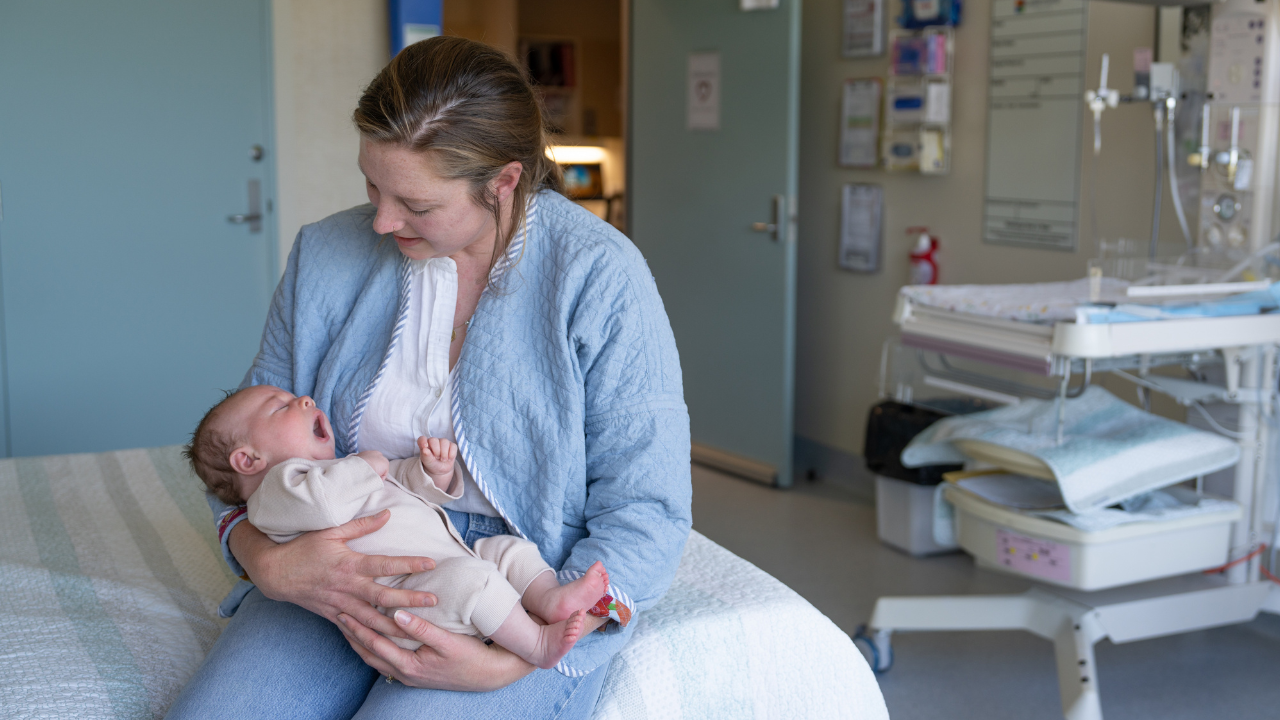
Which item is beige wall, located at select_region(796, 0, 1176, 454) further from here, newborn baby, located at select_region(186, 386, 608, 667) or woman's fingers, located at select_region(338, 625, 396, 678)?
woman's fingers, located at select_region(338, 625, 396, 678)

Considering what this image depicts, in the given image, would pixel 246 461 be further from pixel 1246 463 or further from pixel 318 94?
pixel 318 94

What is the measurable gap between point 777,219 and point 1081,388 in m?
1.81

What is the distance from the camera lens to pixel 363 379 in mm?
1360

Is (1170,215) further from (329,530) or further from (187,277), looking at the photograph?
(187,277)

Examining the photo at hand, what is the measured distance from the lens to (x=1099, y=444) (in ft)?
6.95

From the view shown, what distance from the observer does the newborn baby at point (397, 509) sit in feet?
3.60

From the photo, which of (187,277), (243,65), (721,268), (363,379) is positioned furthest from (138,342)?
(363,379)

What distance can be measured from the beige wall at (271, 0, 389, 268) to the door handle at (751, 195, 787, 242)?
1448 mm

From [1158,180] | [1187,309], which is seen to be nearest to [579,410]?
[1187,309]

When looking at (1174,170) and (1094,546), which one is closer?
(1094,546)

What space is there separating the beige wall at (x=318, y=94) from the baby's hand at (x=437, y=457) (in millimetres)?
2727

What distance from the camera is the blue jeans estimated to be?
1097mm

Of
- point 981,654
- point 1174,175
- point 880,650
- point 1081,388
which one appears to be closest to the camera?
point 1081,388

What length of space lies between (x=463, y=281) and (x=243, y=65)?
268cm
